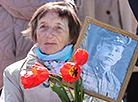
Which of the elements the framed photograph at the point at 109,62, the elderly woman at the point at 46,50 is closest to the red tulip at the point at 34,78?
the framed photograph at the point at 109,62

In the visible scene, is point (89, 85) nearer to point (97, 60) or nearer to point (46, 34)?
point (97, 60)

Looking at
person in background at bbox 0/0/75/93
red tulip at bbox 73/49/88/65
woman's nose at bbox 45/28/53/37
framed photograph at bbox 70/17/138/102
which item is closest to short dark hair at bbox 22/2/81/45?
woman's nose at bbox 45/28/53/37

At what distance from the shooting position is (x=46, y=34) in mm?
1602

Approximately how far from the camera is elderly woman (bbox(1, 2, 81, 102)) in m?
1.56

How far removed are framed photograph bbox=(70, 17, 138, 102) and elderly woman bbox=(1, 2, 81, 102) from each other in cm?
40

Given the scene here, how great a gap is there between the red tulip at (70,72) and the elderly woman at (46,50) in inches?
23.5

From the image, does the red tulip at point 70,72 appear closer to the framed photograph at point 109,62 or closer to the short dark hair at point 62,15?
the framed photograph at point 109,62

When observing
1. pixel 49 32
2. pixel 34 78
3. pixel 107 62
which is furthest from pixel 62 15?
pixel 34 78

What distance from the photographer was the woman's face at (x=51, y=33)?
5.24 feet

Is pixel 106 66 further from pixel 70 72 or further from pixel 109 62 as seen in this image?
pixel 70 72

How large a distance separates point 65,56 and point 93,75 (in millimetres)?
449

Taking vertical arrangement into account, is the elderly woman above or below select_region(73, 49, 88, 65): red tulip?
below

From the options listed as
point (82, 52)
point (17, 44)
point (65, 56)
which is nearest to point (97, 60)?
point (82, 52)

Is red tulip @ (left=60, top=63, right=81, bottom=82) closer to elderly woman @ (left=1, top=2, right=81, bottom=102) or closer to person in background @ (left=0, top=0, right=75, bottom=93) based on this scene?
elderly woman @ (left=1, top=2, right=81, bottom=102)
